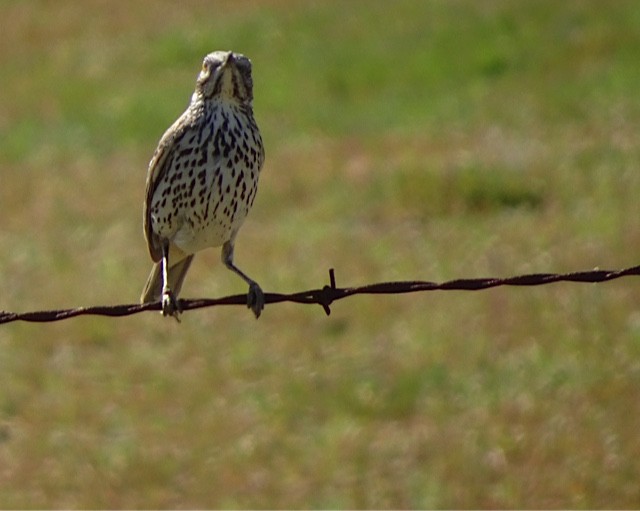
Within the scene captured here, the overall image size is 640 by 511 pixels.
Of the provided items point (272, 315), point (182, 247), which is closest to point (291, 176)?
point (272, 315)

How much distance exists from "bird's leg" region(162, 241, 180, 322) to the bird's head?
2.78 ft

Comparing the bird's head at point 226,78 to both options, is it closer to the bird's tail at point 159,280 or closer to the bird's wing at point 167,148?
the bird's wing at point 167,148

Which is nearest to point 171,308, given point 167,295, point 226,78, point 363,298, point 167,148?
point 167,295

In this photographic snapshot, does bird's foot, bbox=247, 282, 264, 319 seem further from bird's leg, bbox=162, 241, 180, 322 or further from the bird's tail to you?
the bird's tail

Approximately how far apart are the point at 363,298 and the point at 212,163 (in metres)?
6.58

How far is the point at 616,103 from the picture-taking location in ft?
67.2

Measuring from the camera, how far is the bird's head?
7.16 metres

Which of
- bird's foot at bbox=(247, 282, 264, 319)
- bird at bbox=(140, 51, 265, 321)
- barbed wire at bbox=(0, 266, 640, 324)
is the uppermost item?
bird at bbox=(140, 51, 265, 321)

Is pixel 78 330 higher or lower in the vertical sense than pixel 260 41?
lower

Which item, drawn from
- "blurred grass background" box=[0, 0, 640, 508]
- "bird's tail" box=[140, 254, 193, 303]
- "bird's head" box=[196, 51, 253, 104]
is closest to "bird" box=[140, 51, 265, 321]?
"bird's head" box=[196, 51, 253, 104]

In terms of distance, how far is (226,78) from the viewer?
7180 mm

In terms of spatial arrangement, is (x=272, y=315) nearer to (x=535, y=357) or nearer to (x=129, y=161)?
(x=535, y=357)

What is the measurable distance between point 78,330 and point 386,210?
4.36 meters

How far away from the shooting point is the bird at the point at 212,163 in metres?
7.20
